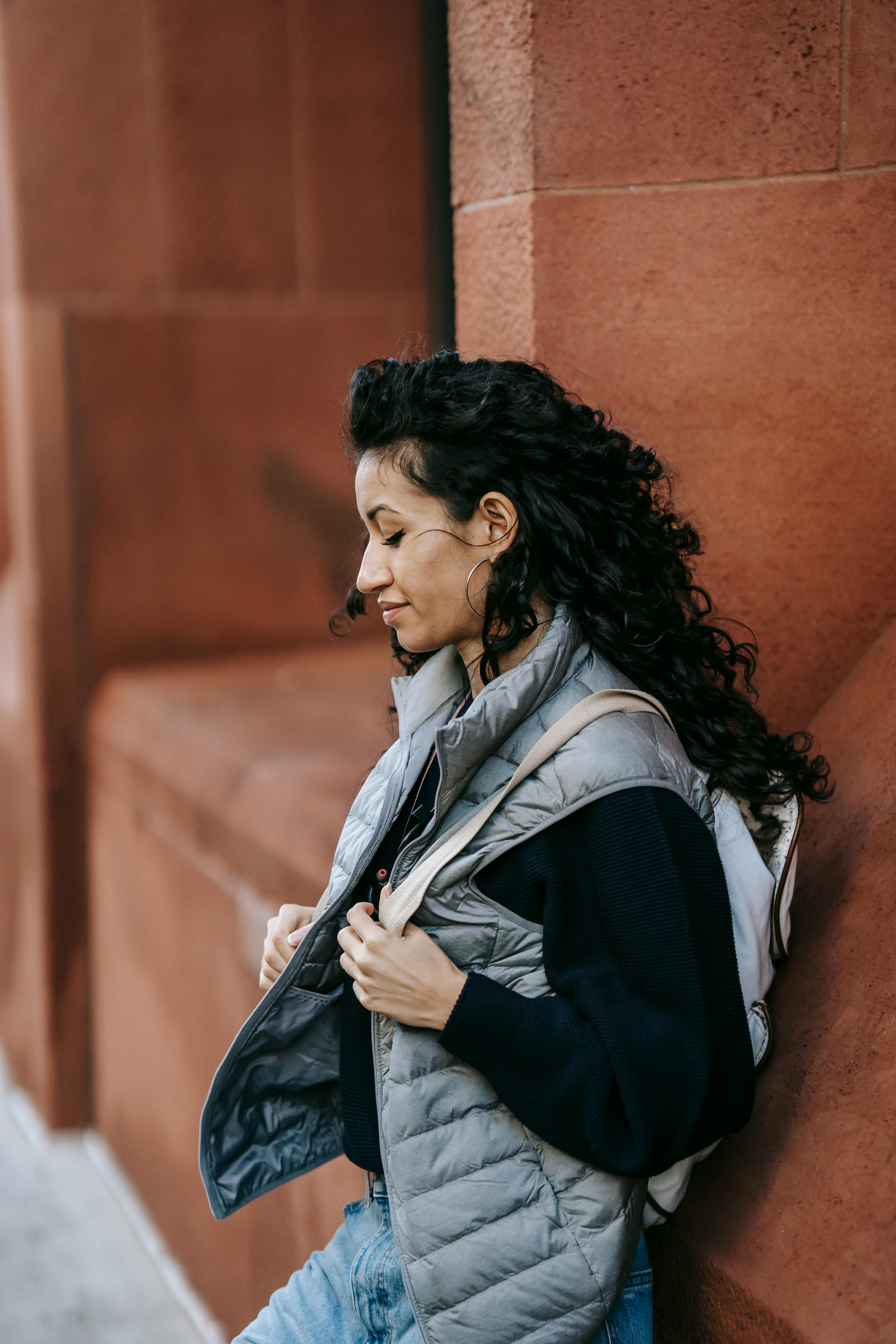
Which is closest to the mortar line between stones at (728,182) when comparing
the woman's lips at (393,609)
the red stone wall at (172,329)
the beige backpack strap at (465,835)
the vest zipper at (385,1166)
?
the woman's lips at (393,609)

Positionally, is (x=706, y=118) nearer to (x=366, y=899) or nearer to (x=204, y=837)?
(x=366, y=899)

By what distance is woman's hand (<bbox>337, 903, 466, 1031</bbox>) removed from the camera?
1713mm

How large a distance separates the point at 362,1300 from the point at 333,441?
4.36m

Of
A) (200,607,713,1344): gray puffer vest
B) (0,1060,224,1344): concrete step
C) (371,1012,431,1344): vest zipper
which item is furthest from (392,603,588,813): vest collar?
(0,1060,224,1344): concrete step

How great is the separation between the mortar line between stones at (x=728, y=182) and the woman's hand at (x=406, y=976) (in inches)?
59.0

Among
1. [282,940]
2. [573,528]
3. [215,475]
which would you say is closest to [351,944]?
[282,940]

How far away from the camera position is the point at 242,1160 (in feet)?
7.45

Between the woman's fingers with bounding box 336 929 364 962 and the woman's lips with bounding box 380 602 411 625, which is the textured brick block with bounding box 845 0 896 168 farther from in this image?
the woman's fingers with bounding box 336 929 364 962

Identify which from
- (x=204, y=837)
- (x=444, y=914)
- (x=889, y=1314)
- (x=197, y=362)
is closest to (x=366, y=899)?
(x=444, y=914)

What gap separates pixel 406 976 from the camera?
67.9 inches

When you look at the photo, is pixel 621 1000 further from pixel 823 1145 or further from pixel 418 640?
pixel 418 640

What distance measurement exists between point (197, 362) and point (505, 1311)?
182 inches

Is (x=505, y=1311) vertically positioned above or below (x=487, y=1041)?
below

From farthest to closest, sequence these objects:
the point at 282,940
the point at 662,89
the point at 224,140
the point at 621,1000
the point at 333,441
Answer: the point at 333,441
the point at 224,140
the point at 662,89
the point at 282,940
the point at 621,1000
